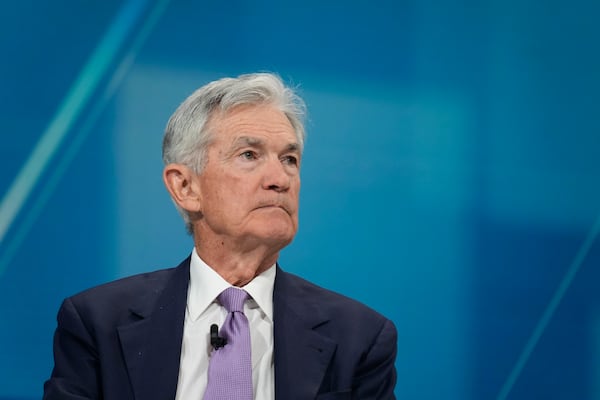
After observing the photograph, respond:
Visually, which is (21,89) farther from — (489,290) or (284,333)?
(489,290)

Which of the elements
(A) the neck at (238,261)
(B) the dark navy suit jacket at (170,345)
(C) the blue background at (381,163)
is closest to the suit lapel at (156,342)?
(B) the dark navy suit jacket at (170,345)

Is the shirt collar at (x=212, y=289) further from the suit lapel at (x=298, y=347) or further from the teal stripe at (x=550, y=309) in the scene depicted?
the teal stripe at (x=550, y=309)

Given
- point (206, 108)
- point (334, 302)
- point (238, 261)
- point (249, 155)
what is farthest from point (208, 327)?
point (206, 108)

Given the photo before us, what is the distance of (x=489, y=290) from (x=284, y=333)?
1.09m

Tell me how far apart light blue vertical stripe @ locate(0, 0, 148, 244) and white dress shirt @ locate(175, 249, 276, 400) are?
779 mm

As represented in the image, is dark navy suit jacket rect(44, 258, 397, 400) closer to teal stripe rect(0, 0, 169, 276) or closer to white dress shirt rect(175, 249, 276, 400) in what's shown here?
white dress shirt rect(175, 249, 276, 400)

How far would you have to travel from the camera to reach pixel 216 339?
80.2 inches

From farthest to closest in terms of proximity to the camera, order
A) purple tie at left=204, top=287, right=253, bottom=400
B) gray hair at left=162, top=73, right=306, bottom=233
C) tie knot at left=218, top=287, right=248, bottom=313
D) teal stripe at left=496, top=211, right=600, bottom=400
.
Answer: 1. teal stripe at left=496, top=211, right=600, bottom=400
2. gray hair at left=162, top=73, right=306, bottom=233
3. tie knot at left=218, top=287, right=248, bottom=313
4. purple tie at left=204, top=287, right=253, bottom=400

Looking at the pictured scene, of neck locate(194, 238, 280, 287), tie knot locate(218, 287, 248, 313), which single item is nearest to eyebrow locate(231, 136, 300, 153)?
neck locate(194, 238, 280, 287)

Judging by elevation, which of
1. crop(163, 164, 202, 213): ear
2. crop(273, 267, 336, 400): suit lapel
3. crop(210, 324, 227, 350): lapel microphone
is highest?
crop(163, 164, 202, 213): ear

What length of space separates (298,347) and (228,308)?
20 centimetres

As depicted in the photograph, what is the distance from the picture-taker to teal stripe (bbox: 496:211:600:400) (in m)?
2.93

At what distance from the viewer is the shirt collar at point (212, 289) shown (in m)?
2.14

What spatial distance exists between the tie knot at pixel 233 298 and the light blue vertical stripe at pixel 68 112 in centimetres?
92
